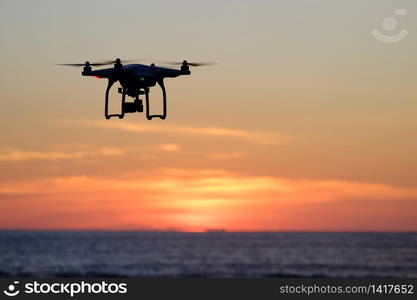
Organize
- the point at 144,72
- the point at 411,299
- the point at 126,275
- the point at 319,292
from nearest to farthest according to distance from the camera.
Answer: the point at 144,72 → the point at 411,299 → the point at 319,292 → the point at 126,275

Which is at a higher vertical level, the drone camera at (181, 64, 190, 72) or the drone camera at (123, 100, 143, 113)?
the drone camera at (181, 64, 190, 72)

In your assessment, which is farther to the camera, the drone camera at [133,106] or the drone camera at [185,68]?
the drone camera at [185,68]

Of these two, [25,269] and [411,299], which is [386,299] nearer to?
[411,299]

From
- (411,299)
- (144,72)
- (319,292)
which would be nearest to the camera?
(144,72)

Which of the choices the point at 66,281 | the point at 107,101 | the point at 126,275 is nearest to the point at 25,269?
the point at 126,275

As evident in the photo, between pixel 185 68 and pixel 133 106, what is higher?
pixel 185 68

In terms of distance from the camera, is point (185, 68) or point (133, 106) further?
point (185, 68)

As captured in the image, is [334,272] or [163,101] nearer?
[163,101]

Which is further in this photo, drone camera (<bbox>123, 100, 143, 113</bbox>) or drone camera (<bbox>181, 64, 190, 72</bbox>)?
drone camera (<bbox>181, 64, 190, 72</bbox>)
